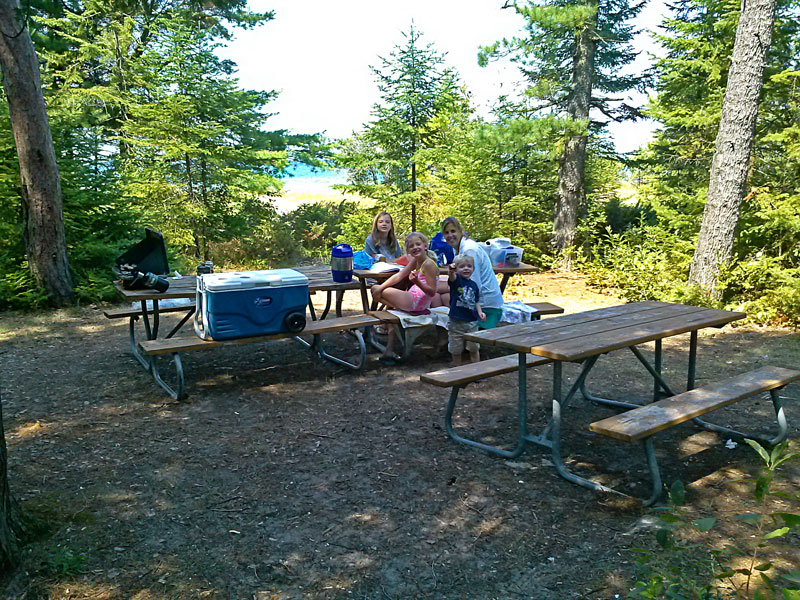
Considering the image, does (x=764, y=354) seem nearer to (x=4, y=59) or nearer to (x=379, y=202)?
(x=379, y=202)

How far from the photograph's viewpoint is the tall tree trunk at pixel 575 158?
10383 mm

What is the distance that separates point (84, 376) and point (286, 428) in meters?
2.25

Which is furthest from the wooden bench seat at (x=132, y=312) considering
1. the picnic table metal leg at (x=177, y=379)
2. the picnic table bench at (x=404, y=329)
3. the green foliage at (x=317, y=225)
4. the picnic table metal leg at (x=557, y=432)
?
the green foliage at (x=317, y=225)

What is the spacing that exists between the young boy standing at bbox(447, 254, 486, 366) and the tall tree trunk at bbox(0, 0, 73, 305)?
18.5ft

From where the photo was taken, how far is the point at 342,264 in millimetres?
→ 5621

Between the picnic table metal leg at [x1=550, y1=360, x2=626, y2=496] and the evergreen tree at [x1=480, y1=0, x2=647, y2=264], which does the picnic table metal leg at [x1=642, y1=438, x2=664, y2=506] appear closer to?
the picnic table metal leg at [x1=550, y1=360, x2=626, y2=496]

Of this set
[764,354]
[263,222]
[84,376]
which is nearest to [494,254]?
[764,354]

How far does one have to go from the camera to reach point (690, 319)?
3949 millimetres

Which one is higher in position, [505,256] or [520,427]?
[505,256]

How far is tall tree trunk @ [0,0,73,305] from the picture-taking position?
7.09m

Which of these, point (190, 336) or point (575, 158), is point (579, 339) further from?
point (575, 158)

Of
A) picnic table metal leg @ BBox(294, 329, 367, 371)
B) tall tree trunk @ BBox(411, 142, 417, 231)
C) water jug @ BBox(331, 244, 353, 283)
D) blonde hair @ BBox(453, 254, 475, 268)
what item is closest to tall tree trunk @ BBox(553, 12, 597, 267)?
tall tree trunk @ BBox(411, 142, 417, 231)

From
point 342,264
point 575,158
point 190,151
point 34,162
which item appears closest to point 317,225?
point 190,151

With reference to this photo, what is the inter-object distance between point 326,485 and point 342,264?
9.02 feet
